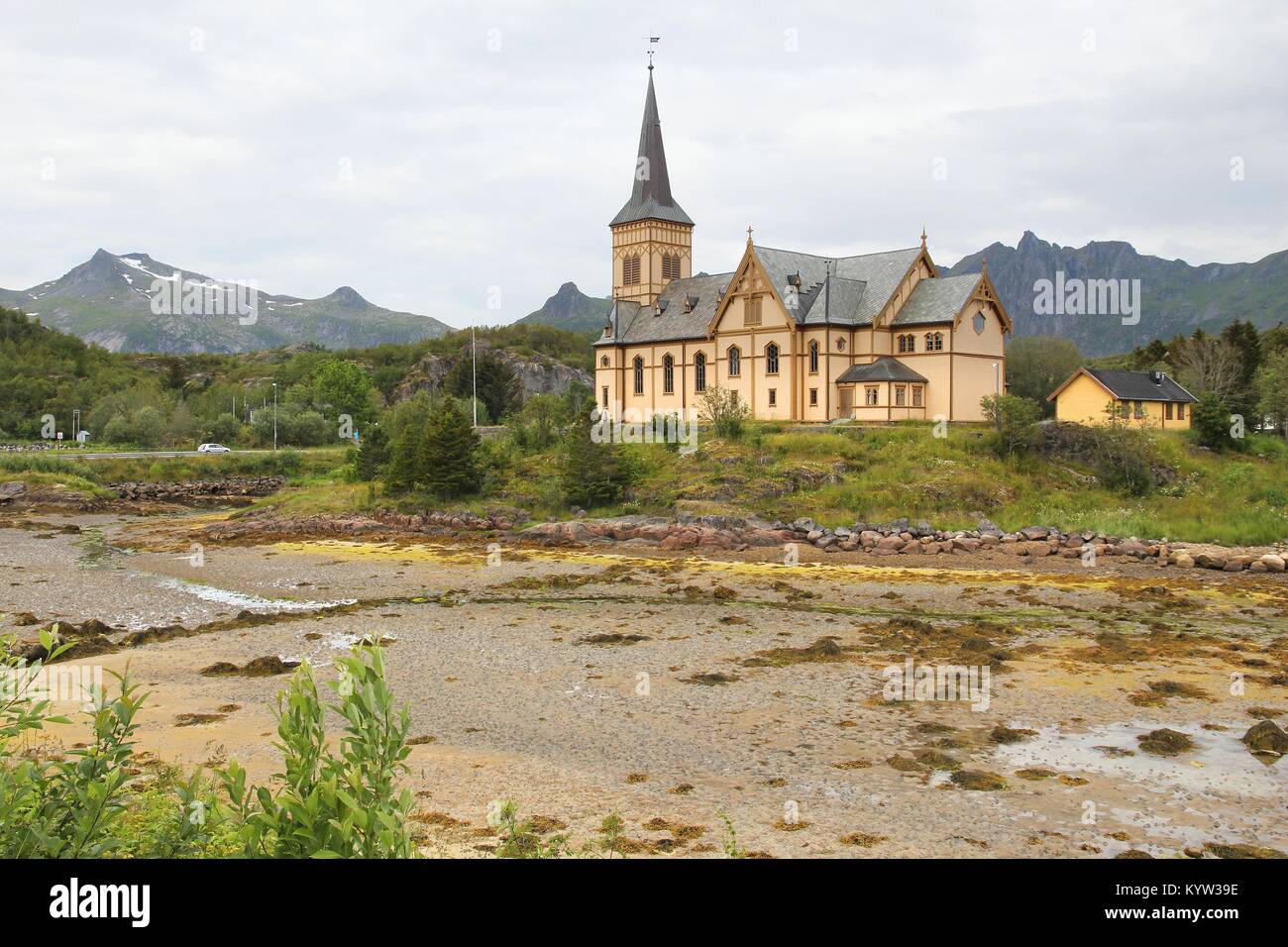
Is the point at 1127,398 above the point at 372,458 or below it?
above

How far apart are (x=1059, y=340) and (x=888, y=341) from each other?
133ft

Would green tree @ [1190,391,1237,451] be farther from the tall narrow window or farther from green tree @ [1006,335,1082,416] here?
the tall narrow window

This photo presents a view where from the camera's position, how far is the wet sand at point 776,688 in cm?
1191

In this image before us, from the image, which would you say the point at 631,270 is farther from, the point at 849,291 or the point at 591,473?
the point at 591,473

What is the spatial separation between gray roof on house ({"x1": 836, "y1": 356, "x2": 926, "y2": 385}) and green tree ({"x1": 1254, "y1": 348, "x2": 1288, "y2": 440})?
768 inches

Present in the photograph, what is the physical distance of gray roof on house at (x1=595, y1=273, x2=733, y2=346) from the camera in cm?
6656

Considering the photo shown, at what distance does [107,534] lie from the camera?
4912 cm

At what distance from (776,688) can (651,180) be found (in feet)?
201

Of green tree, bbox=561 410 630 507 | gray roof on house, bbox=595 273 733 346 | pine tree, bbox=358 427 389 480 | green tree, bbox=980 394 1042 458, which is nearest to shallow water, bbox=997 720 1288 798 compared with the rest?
green tree, bbox=980 394 1042 458

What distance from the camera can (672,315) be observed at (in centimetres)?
6881

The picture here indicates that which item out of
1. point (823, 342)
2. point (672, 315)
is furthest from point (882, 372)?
point (672, 315)

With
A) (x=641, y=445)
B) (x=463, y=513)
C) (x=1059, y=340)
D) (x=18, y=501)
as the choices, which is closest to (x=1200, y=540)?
(x=641, y=445)

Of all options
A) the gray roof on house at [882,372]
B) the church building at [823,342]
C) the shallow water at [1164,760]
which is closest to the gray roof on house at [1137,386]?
the church building at [823,342]
